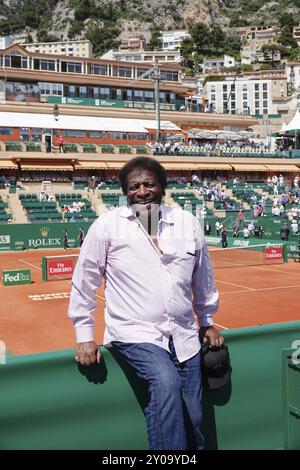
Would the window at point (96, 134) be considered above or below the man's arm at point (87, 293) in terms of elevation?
above

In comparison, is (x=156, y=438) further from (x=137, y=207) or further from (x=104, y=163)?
(x=104, y=163)

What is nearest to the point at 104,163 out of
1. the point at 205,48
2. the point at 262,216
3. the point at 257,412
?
the point at 262,216

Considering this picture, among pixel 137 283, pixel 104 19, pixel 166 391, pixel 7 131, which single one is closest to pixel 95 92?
pixel 7 131

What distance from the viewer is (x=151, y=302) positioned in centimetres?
355

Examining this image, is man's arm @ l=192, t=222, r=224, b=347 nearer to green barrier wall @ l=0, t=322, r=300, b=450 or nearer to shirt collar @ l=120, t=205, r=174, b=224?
shirt collar @ l=120, t=205, r=174, b=224

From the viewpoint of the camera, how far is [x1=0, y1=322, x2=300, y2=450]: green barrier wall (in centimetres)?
360

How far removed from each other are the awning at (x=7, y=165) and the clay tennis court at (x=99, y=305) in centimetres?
2146

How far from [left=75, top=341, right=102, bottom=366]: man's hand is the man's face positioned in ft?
3.31

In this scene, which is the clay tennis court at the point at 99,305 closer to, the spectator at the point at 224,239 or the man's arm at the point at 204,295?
the spectator at the point at 224,239

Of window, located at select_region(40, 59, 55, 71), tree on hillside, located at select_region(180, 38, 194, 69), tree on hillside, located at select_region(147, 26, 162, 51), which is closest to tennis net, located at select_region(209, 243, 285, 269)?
window, located at select_region(40, 59, 55, 71)

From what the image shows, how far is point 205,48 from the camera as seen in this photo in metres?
181

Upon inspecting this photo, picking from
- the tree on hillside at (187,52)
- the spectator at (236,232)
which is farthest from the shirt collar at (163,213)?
the tree on hillside at (187,52)

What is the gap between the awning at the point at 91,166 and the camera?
48.3 metres

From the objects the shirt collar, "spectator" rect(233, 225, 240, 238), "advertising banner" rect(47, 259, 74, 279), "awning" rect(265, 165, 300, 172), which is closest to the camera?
the shirt collar
